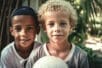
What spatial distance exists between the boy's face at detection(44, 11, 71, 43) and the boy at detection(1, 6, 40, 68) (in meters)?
0.14

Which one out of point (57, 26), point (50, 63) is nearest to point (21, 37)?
point (57, 26)

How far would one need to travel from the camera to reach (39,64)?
4.92 ft

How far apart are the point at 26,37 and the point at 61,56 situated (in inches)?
9.5

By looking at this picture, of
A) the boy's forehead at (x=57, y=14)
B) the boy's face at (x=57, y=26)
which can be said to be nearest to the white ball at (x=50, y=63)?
the boy's face at (x=57, y=26)

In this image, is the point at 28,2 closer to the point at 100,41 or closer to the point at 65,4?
the point at 65,4

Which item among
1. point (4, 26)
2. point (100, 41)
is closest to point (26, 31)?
point (4, 26)

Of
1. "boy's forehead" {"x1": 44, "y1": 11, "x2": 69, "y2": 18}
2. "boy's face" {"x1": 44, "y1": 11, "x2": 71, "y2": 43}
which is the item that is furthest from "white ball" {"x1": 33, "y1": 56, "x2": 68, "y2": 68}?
"boy's forehead" {"x1": 44, "y1": 11, "x2": 69, "y2": 18}

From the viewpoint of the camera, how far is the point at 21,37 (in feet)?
5.87

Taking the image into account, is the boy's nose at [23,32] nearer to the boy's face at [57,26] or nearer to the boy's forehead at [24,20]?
the boy's forehead at [24,20]

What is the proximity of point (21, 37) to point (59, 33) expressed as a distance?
0.27m

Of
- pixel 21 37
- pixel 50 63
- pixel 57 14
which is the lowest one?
pixel 50 63

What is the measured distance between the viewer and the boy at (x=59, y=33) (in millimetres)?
1658

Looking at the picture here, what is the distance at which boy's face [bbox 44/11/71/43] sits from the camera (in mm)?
1640

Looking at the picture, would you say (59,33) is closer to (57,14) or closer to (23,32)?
(57,14)
